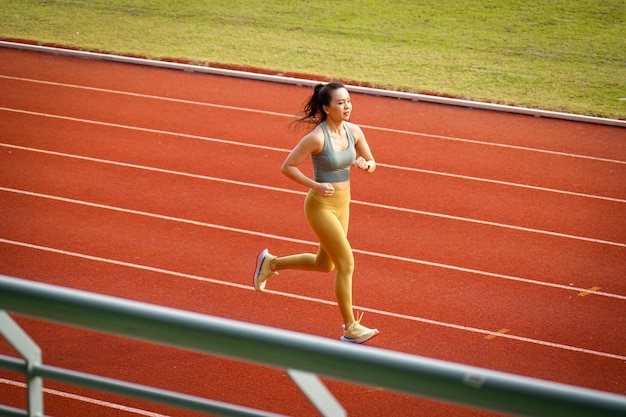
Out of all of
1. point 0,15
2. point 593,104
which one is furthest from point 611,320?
point 0,15

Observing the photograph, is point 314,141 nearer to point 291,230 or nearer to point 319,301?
point 319,301

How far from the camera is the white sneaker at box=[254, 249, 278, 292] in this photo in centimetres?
675

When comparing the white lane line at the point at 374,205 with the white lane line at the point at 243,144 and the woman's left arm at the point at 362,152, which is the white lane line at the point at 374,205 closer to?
the white lane line at the point at 243,144

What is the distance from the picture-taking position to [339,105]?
19.6ft

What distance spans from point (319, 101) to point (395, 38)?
1189 cm

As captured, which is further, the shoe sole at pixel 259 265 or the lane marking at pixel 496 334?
the shoe sole at pixel 259 265

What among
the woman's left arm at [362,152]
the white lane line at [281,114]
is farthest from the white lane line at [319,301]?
the white lane line at [281,114]

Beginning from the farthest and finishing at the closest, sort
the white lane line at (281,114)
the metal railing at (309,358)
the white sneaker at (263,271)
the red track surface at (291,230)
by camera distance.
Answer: the white lane line at (281,114), the white sneaker at (263,271), the red track surface at (291,230), the metal railing at (309,358)

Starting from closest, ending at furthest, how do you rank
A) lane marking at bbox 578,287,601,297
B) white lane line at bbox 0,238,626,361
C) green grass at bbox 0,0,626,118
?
white lane line at bbox 0,238,626,361 → lane marking at bbox 578,287,601,297 → green grass at bbox 0,0,626,118

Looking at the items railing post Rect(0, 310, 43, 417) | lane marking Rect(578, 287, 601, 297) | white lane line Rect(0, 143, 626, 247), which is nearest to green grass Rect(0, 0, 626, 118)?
white lane line Rect(0, 143, 626, 247)

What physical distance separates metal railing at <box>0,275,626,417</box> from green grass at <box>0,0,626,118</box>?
1166 cm

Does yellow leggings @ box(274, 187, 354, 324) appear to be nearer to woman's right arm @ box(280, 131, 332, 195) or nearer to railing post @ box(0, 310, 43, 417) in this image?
woman's right arm @ box(280, 131, 332, 195)

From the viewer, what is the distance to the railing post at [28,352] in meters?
2.25

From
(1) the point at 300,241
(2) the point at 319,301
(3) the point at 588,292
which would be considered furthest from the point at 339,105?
(3) the point at 588,292
